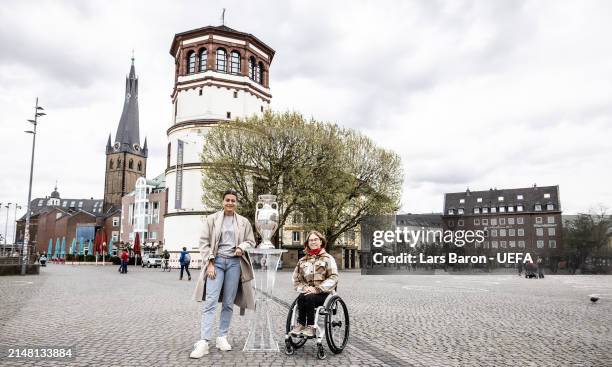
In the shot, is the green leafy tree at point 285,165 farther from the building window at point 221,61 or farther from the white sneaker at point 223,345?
the white sneaker at point 223,345

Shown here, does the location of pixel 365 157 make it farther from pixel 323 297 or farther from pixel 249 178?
pixel 323 297

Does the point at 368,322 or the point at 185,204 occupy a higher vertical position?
the point at 185,204

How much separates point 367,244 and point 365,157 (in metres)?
11.1

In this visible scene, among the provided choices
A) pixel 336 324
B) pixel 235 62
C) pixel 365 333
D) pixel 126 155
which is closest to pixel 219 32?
pixel 235 62

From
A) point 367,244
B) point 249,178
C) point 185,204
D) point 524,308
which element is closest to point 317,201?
point 249,178

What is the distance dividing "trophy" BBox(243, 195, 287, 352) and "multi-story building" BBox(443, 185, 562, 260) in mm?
93225

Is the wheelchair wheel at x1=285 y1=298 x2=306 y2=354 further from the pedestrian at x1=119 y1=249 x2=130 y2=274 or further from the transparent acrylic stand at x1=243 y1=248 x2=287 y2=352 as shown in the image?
the pedestrian at x1=119 y1=249 x2=130 y2=274

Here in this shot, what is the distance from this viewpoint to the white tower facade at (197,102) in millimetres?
48156

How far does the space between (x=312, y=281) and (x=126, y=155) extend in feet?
427

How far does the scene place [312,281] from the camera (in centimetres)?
679

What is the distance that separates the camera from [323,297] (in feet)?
21.9

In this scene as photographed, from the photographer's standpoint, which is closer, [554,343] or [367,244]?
[554,343]

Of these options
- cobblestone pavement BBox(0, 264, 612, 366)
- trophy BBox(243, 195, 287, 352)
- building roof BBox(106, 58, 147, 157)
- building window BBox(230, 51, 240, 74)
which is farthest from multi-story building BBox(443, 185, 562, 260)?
trophy BBox(243, 195, 287, 352)

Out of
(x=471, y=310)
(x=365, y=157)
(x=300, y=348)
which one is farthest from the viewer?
(x=365, y=157)
